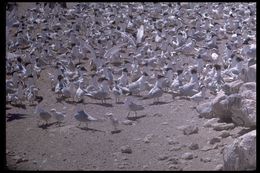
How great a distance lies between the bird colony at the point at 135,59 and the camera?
1084cm

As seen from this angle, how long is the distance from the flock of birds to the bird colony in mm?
32

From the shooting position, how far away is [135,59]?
52.6 ft

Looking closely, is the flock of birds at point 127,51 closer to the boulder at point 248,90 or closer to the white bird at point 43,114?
the white bird at point 43,114

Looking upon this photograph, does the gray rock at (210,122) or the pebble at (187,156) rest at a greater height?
the gray rock at (210,122)

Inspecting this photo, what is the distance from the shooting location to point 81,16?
24.3 m

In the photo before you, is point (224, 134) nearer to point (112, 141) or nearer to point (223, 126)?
point (223, 126)

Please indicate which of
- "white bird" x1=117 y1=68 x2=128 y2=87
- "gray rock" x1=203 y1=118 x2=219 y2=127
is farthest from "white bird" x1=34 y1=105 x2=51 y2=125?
"gray rock" x1=203 y1=118 x2=219 y2=127

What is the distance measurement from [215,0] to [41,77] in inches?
469

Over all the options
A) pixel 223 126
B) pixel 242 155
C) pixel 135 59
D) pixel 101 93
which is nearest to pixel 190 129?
pixel 223 126

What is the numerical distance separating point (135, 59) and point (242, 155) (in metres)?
8.90

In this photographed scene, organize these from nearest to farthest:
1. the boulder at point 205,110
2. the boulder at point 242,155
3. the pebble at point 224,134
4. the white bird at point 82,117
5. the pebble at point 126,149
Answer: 1. the boulder at point 242,155
2. the pebble at point 224,134
3. the pebble at point 126,149
4. the boulder at point 205,110
5. the white bird at point 82,117

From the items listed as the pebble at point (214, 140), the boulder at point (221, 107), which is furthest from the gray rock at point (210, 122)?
the pebble at point (214, 140)

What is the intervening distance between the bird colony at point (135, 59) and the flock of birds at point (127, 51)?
0.03 metres

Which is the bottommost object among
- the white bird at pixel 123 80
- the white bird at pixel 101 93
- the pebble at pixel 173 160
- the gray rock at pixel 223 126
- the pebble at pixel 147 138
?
the pebble at pixel 173 160
